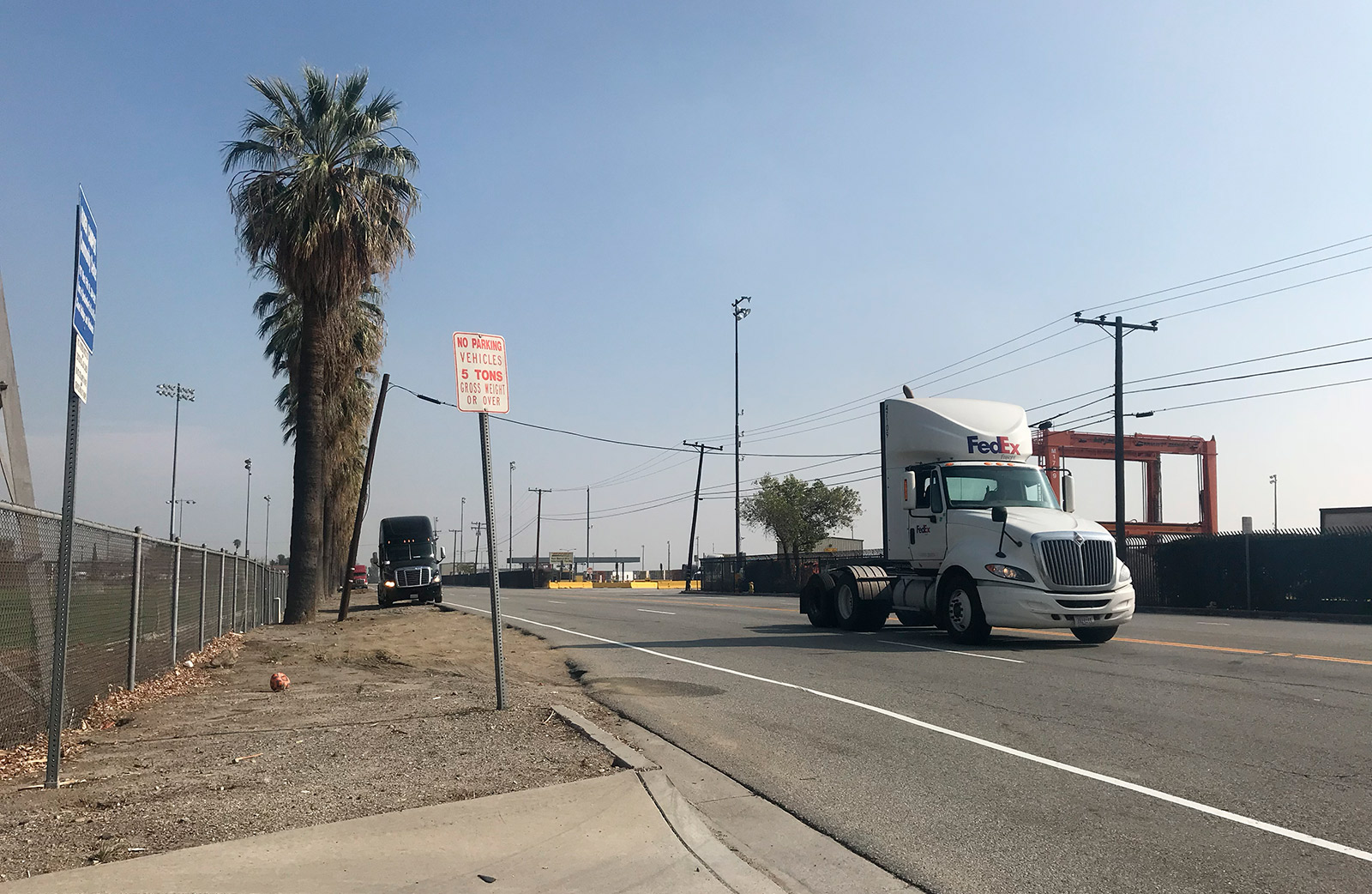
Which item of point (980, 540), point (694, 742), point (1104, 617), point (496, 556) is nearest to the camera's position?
point (694, 742)

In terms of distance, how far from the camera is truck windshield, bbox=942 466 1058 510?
16.8m

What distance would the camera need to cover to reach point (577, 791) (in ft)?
20.0

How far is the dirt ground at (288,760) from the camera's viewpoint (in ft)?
17.6

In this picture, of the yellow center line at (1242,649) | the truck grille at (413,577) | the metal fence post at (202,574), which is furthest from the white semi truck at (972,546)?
the truck grille at (413,577)

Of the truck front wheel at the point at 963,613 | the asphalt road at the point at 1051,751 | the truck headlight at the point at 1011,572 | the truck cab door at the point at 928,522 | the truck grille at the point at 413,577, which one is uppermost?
the truck cab door at the point at 928,522

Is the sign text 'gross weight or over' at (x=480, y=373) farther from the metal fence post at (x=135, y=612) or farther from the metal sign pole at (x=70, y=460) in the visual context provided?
the metal fence post at (x=135, y=612)

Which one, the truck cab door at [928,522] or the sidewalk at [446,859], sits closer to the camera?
the sidewalk at [446,859]

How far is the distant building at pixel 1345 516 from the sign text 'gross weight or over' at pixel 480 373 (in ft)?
105

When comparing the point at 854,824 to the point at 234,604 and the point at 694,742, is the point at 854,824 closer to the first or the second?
the point at 694,742

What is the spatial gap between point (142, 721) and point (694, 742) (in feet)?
16.0

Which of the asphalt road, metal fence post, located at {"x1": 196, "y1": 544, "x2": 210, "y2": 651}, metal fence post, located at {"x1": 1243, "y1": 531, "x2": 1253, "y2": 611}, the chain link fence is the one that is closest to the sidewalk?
the asphalt road

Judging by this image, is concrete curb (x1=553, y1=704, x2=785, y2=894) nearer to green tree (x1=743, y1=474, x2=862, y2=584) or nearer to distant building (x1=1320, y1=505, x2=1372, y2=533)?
distant building (x1=1320, y1=505, x2=1372, y2=533)

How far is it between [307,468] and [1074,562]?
57.8ft

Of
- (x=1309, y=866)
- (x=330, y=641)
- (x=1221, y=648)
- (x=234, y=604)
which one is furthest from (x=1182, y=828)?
(x=234, y=604)
